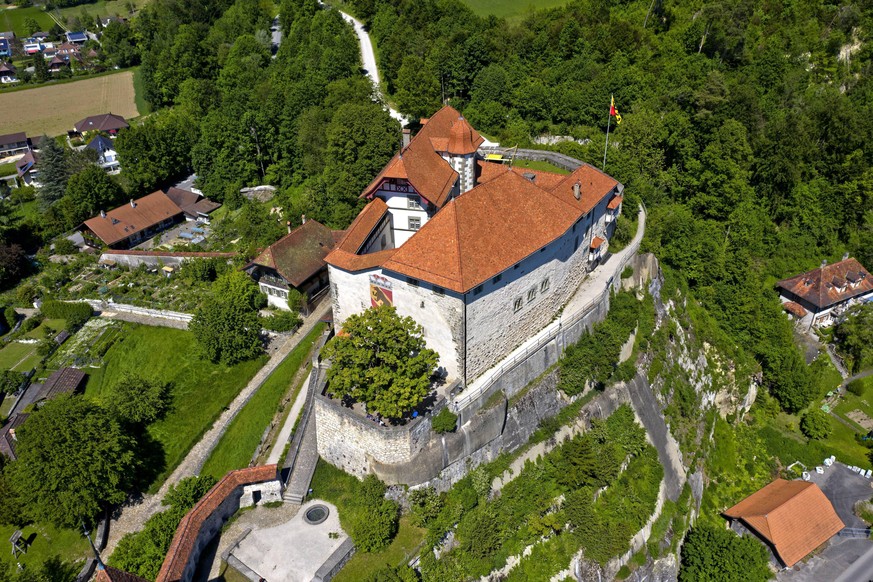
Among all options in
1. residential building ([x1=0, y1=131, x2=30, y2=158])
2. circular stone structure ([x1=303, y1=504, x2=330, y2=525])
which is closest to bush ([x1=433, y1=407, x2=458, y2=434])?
circular stone structure ([x1=303, y1=504, x2=330, y2=525])

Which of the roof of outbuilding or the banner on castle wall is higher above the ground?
the banner on castle wall

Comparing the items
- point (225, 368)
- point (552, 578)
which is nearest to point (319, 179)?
point (225, 368)

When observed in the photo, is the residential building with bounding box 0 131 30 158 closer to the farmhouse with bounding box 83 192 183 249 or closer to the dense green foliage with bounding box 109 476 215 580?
the farmhouse with bounding box 83 192 183 249

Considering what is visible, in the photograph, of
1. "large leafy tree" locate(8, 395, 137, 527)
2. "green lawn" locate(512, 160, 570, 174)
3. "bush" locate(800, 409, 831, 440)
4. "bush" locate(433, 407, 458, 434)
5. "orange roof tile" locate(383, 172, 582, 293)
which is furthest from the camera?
"green lawn" locate(512, 160, 570, 174)

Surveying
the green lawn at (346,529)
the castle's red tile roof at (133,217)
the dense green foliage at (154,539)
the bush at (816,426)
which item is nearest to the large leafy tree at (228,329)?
the dense green foliage at (154,539)

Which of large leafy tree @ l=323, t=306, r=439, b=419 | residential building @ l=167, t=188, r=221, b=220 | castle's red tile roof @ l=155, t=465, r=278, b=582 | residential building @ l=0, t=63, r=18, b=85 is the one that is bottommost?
residential building @ l=0, t=63, r=18, b=85

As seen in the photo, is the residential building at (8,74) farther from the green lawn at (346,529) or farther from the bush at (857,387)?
the bush at (857,387)
